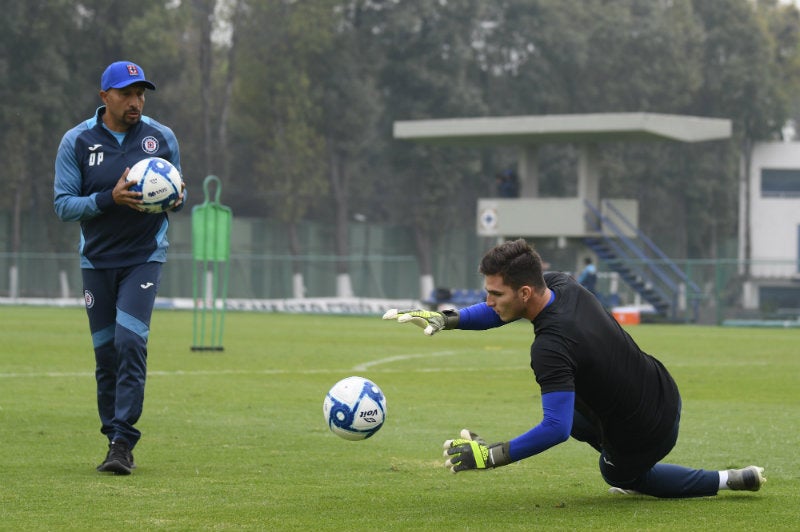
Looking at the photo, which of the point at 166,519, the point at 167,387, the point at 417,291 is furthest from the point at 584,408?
the point at 417,291

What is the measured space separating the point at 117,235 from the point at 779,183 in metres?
61.9

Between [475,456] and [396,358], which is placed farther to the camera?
[396,358]

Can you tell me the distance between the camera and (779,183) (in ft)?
217

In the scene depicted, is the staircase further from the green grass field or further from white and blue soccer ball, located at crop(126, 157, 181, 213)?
white and blue soccer ball, located at crop(126, 157, 181, 213)

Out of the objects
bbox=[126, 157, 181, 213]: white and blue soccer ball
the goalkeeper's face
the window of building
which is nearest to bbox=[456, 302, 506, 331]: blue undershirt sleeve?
the goalkeeper's face

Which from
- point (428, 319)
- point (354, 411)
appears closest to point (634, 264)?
point (354, 411)

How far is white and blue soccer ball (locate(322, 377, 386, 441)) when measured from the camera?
7.08 m

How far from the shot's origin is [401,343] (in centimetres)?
2364

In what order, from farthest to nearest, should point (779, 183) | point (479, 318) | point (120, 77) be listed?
point (779, 183), point (120, 77), point (479, 318)

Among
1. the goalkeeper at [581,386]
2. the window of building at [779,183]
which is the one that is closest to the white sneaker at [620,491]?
the goalkeeper at [581,386]

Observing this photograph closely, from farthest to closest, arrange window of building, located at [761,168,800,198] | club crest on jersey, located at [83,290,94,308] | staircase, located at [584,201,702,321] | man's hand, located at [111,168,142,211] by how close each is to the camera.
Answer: window of building, located at [761,168,800,198], staircase, located at [584,201,702,321], club crest on jersey, located at [83,290,94,308], man's hand, located at [111,168,142,211]

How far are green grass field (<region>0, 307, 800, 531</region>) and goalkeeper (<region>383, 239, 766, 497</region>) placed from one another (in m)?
0.16

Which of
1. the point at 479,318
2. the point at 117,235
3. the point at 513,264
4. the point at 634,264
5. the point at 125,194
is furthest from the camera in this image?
the point at 634,264

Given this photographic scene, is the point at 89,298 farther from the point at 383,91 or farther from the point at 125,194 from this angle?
the point at 383,91
